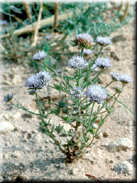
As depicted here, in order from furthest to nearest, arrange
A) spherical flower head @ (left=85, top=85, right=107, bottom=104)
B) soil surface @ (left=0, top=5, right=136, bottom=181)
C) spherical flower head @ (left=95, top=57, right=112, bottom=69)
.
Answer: soil surface @ (left=0, top=5, right=136, bottom=181) → spherical flower head @ (left=95, top=57, right=112, bottom=69) → spherical flower head @ (left=85, top=85, right=107, bottom=104)

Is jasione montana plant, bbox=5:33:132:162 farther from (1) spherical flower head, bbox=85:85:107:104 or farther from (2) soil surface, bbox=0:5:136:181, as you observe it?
(2) soil surface, bbox=0:5:136:181

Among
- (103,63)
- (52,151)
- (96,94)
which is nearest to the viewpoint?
(96,94)

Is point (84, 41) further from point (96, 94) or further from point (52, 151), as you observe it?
point (52, 151)

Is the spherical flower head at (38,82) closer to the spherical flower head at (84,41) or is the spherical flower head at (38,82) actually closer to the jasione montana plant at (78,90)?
Answer: the jasione montana plant at (78,90)

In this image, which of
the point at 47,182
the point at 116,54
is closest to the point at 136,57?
the point at 116,54

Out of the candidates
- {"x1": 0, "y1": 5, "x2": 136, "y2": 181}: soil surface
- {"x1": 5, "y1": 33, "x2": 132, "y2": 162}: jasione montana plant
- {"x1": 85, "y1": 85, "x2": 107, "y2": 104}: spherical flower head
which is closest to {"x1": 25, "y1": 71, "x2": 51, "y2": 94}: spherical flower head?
{"x1": 5, "y1": 33, "x2": 132, "y2": 162}: jasione montana plant

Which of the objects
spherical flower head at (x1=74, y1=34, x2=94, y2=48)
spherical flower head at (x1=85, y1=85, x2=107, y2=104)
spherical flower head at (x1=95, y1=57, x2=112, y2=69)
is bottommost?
spherical flower head at (x1=85, y1=85, x2=107, y2=104)

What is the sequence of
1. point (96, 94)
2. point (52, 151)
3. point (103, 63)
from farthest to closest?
point (52, 151)
point (103, 63)
point (96, 94)

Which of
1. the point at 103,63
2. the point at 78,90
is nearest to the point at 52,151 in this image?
the point at 78,90

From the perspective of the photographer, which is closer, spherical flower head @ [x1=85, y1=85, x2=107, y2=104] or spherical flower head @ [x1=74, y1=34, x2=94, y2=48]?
spherical flower head @ [x1=85, y1=85, x2=107, y2=104]

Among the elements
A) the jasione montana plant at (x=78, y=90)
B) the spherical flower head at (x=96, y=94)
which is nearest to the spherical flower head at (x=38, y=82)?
A: the jasione montana plant at (x=78, y=90)

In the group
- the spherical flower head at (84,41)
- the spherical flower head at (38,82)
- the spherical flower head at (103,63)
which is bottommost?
the spherical flower head at (38,82)
